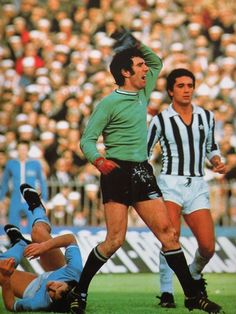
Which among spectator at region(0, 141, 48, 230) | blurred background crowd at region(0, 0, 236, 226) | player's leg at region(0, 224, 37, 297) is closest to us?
player's leg at region(0, 224, 37, 297)

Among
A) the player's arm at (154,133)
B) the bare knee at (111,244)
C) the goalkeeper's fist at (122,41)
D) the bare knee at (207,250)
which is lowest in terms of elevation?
the bare knee at (207,250)

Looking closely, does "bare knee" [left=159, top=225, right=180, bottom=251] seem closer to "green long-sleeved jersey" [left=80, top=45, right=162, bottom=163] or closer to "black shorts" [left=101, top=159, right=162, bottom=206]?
"black shorts" [left=101, top=159, right=162, bottom=206]

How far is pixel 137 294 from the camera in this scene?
311 inches

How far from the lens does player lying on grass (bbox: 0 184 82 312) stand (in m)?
6.20

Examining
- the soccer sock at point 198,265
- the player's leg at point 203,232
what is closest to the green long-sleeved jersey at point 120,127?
the player's leg at point 203,232

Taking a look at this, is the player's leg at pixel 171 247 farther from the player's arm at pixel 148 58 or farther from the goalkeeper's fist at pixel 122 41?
the goalkeeper's fist at pixel 122 41

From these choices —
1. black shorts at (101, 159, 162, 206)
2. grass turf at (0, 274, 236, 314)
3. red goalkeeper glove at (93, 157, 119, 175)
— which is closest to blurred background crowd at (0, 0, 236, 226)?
grass turf at (0, 274, 236, 314)

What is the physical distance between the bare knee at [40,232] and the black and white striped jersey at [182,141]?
0.82 meters

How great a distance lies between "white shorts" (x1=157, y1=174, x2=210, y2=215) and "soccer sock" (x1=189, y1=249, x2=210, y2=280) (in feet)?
1.00

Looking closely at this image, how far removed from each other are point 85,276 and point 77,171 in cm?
499

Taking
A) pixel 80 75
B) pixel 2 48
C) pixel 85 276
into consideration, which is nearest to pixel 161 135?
pixel 85 276

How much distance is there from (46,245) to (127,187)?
582mm

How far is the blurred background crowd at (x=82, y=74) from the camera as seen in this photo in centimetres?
1102

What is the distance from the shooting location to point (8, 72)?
1292cm
